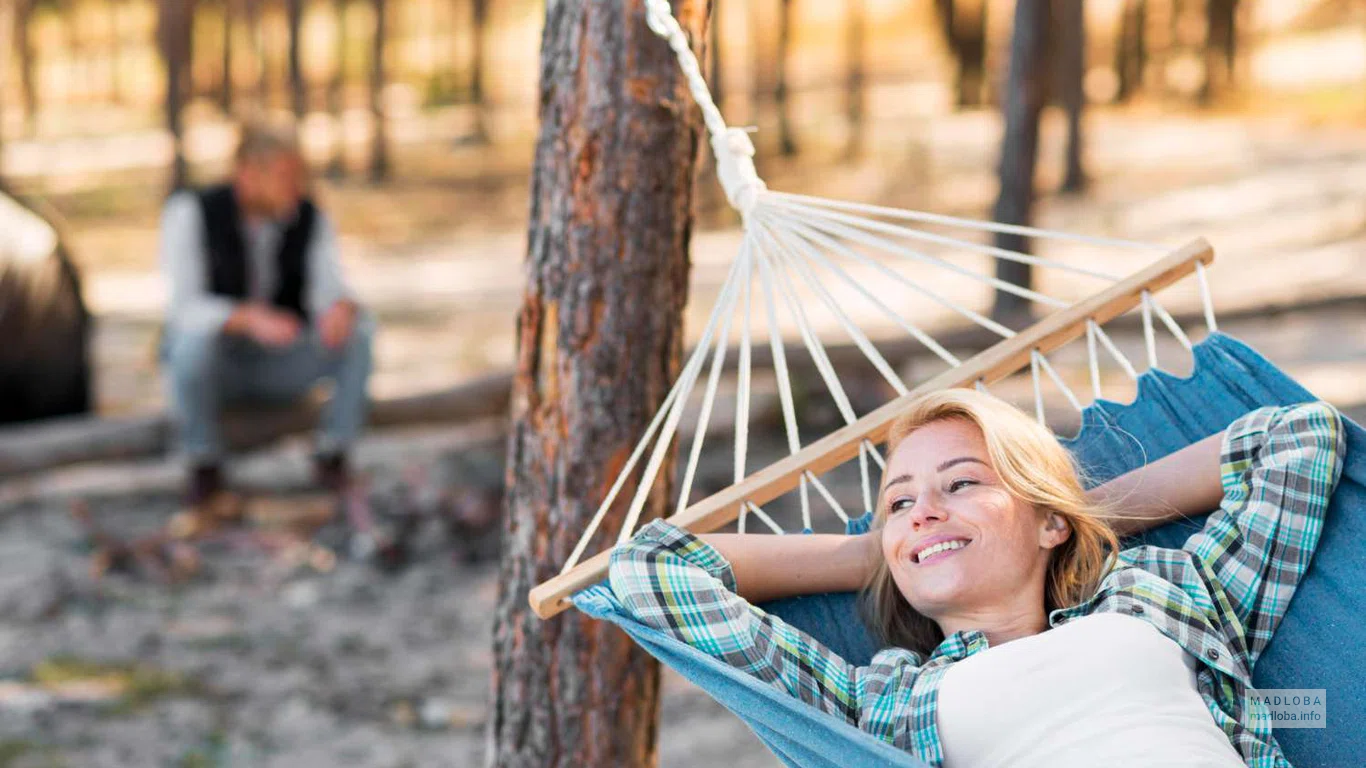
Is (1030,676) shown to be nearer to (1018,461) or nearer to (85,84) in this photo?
(1018,461)

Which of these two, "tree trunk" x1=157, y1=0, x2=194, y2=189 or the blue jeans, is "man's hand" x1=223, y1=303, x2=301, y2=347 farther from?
"tree trunk" x1=157, y1=0, x2=194, y2=189

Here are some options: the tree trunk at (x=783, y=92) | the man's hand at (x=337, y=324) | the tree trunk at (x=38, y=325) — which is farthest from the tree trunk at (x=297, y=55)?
the man's hand at (x=337, y=324)

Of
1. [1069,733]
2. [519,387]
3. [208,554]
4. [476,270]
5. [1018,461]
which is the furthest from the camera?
[476,270]

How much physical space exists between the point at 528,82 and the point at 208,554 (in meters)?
16.1

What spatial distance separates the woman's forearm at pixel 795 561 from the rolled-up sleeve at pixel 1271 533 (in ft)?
1.15

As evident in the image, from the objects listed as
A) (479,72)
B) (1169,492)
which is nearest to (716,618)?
(1169,492)

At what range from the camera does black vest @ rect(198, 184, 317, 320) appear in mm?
3475

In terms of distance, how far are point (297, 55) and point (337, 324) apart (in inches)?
298

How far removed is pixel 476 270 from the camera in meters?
7.95

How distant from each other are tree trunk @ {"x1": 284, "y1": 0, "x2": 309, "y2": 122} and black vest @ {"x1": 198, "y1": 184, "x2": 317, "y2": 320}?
22.7 feet

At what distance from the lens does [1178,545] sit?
5.21ft

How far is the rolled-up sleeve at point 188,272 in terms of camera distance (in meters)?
3.46

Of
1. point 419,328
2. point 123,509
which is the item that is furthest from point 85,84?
point 123,509

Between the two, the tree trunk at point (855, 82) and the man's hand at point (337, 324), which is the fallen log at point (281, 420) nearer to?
the man's hand at point (337, 324)
